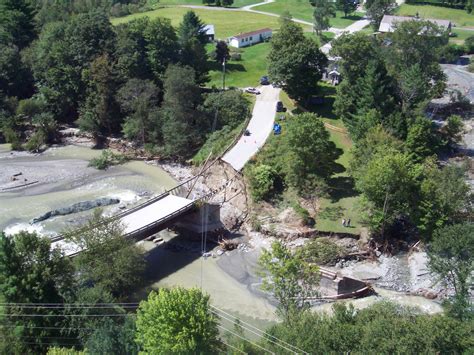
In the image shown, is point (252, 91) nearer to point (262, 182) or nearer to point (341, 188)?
point (262, 182)

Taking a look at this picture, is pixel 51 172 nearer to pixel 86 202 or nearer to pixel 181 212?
pixel 86 202

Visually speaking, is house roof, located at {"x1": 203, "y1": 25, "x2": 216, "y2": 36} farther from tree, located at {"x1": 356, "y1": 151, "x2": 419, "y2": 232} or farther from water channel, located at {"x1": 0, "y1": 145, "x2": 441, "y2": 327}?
tree, located at {"x1": 356, "y1": 151, "x2": 419, "y2": 232}

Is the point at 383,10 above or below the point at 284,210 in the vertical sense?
above

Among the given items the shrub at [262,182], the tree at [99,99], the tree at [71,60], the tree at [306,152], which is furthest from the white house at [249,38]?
the shrub at [262,182]

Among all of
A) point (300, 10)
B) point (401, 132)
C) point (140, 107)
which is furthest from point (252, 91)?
point (300, 10)

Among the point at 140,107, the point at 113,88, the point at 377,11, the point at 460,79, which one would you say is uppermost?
the point at 377,11

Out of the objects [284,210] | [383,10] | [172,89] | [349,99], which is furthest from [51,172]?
[383,10]

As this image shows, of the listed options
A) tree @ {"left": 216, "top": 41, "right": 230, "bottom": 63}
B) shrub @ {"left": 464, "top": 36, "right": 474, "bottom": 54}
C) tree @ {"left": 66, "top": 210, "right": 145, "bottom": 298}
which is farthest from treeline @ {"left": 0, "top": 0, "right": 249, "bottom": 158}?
shrub @ {"left": 464, "top": 36, "right": 474, "bottom": 54}
